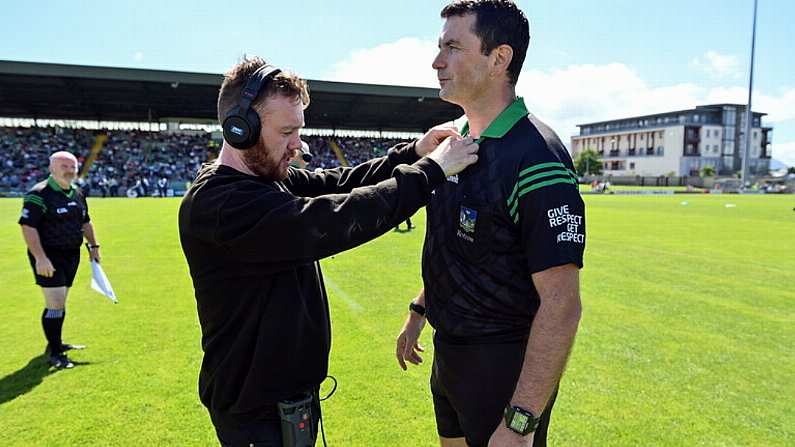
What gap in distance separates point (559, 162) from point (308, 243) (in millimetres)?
1010

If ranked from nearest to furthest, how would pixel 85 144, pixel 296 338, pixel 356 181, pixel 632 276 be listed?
pixel 296 338 → pixel 356 181 → pixel 632 276 → pixel 85 144

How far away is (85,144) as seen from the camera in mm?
48625

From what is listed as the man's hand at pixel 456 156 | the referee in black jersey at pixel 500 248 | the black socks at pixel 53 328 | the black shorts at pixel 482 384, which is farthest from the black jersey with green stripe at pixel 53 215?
the man's hand at pixel 456 156

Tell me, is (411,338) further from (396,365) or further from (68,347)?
(68,347)

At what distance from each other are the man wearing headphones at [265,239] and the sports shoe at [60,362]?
4.13m

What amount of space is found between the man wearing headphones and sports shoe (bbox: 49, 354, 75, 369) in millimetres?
4128

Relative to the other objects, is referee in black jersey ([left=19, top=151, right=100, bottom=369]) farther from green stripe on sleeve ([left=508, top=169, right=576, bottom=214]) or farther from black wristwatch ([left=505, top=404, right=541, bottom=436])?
green stripe on sleeve ([left=508, top=169, right=576, bottom=214])

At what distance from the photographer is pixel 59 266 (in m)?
5.95

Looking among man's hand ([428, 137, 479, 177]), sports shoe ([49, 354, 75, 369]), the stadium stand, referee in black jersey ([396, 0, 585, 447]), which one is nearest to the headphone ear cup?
man's hand ([428, 137, 479, 177])

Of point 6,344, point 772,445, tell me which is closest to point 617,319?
point 772,445

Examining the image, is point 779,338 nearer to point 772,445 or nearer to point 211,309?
point 772,445

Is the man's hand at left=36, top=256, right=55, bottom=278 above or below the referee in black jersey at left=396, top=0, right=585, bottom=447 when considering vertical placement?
below

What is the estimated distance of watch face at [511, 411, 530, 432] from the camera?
1.95m

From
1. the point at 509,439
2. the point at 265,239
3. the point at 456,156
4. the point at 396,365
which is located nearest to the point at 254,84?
the point at 265,239
